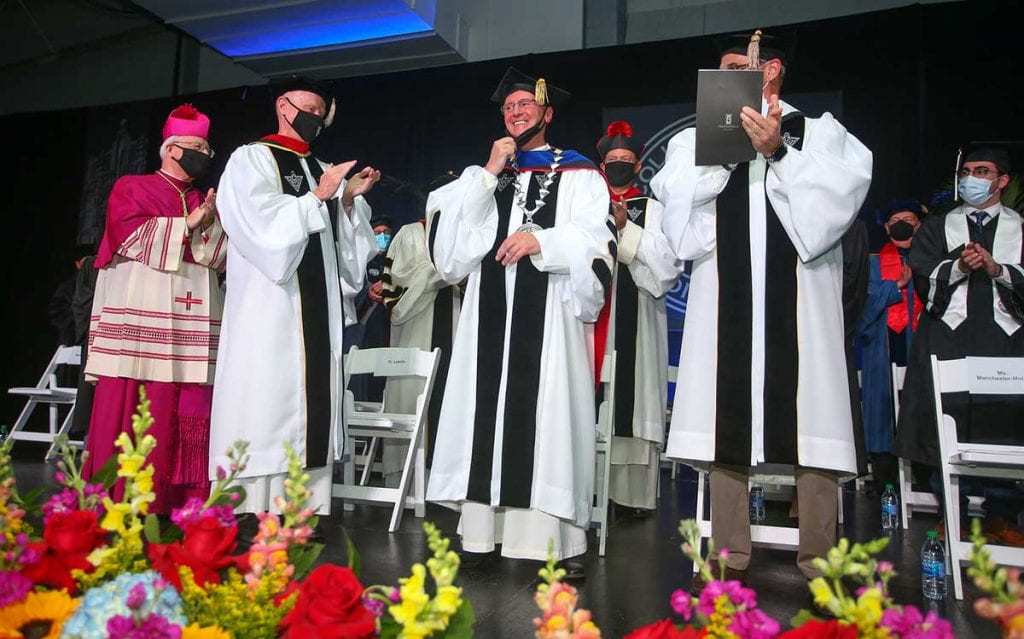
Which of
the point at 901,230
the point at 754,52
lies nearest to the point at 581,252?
the point at 754,52

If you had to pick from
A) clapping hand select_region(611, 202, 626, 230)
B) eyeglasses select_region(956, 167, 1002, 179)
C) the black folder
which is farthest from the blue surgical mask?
the black folder

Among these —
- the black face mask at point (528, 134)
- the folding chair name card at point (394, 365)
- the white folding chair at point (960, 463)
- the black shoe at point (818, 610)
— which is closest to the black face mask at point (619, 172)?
the black face mask at point (528, 134)

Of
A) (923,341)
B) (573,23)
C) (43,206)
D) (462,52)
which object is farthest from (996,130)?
(43,206)

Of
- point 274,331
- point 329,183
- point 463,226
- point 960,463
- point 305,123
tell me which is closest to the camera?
point 960,463

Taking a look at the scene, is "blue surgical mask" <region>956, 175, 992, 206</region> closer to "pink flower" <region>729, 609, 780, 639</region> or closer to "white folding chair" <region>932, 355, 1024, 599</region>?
"white folding chair" <region>932, 355, 1024, 599</region>

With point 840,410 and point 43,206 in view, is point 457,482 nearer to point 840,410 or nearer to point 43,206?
point 840,410

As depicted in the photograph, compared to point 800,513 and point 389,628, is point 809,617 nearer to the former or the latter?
point 389,628

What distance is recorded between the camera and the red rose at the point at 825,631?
90cm

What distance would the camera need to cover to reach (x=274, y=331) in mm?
3420

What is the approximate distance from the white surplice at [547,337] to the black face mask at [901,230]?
10.3 feet

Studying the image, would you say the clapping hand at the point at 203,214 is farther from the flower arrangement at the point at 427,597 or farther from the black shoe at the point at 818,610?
the flower arrangement at the point at 427,597

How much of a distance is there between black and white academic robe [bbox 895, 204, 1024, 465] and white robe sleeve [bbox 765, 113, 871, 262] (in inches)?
65.3

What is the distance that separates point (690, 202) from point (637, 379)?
199cm

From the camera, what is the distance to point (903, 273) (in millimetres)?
5695
